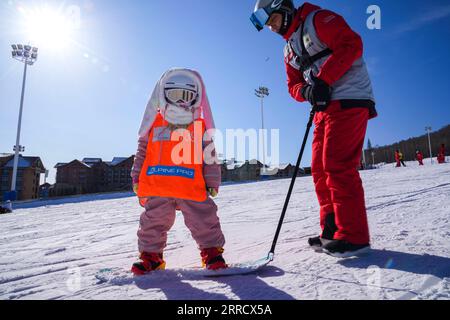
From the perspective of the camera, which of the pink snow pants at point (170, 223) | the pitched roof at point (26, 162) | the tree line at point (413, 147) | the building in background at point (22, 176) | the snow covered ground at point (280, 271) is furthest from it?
the tree line at point (413, 147)

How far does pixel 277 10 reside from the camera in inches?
83.8

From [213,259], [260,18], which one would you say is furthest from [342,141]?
[260,18]

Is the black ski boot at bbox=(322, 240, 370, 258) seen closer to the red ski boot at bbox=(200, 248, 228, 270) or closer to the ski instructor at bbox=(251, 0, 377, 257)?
the ski instructor at bbox=(251, 0, 377, 257)

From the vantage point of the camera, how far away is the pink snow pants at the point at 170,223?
1.78 meters

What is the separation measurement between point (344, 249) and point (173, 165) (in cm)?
124

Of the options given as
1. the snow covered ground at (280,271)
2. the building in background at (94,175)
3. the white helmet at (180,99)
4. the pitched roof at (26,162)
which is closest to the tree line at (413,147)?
the building in background at (94,175)

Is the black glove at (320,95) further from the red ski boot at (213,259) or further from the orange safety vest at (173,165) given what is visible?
the red ski boot at (213,259)

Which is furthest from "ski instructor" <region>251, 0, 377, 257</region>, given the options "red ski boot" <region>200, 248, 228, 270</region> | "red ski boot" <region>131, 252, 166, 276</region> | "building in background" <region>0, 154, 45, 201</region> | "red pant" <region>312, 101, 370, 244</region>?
"building in background" <region>0, 154, 45, 201</region>

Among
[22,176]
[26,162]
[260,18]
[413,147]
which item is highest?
[413,147]

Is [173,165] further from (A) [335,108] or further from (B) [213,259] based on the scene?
(A) [335,108]

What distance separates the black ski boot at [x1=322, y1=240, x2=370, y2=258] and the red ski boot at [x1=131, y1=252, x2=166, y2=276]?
3.57ft
